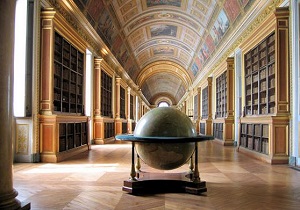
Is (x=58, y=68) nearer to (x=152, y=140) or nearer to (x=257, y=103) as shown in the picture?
(x=152, y=140)

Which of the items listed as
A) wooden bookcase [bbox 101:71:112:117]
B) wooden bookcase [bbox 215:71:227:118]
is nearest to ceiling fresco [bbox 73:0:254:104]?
wooden bookcase [bbox 101:71:112:117]

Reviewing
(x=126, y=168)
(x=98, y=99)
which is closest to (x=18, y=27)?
(x=126, y=168)

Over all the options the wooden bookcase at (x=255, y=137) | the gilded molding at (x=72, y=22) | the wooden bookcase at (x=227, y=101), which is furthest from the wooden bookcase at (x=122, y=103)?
the wooden bookcase at (x=255, y=137)

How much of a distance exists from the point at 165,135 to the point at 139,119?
349 centimetres

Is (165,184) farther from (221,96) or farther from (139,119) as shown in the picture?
(221,96)

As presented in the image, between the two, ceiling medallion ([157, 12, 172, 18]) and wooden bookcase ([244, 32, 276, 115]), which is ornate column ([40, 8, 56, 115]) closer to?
wooden bookcase ([244, 32, 276, 115])

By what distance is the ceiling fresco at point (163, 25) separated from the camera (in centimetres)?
1294

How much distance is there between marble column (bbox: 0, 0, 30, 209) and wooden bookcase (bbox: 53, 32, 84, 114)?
→ 515 centimetres

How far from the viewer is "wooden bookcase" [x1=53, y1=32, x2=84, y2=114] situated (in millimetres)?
8773

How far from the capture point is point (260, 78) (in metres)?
9.30

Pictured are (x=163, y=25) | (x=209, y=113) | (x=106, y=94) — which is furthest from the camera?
(x=163, y=25)

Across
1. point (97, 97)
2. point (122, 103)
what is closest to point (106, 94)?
point (97, 97)

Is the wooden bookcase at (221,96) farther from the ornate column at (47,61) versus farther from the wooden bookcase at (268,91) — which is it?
the ornate column at (47,61)

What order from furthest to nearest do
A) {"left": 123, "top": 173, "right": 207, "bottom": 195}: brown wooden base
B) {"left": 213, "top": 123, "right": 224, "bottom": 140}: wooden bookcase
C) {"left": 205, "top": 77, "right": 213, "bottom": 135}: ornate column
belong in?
{"left": 205, "top": 77, "right": 213, "bottom": 135}: ornate column < {"left": 213, "top": 123, "right": 224, "bottom": 140}: wooden bookcase < {"left": 123, "top": 173, "right": 207, "bottom": 195}: brown wooden base
